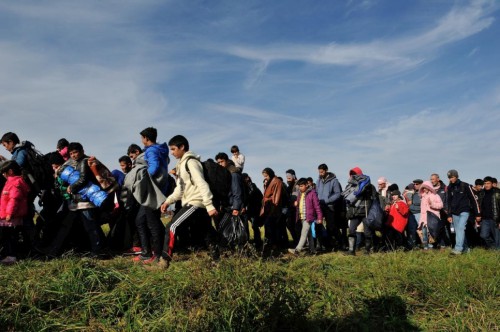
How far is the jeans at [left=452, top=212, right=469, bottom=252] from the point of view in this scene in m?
9.52

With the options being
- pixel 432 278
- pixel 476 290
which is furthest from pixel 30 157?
pixel 476 290

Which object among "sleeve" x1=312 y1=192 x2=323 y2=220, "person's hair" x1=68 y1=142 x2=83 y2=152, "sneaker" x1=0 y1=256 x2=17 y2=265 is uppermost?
"person's hair" x1=68 y1=142 x2=83 y2=152

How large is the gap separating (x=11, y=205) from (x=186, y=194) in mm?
2697

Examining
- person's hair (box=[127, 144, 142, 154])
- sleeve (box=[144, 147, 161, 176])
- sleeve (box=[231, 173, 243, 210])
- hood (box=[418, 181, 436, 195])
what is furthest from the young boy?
hood (box=[418, 181, 436, 195])

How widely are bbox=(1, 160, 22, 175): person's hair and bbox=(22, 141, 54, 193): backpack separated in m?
0.16

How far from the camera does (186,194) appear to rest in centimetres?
629

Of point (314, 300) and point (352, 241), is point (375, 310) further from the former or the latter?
point (352, 241)

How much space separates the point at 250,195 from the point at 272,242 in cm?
122

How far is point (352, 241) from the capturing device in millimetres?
8969

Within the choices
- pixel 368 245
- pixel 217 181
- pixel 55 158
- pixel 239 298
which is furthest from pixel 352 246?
pixel 55 158

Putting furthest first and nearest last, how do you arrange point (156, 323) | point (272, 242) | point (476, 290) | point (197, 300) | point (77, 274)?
point (272, 242) → point (476, 290) → point (77, 274) → point (197, 300) → point (156, 323)

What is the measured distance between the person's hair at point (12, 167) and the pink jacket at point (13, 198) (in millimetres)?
114

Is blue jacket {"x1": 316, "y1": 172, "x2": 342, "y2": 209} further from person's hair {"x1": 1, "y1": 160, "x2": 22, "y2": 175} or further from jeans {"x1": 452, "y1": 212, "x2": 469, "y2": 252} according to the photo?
person's hair {"x1": 1, "y1": 160, "x2": 22, "y2": 175}

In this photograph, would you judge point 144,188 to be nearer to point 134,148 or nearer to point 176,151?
point 176,151
